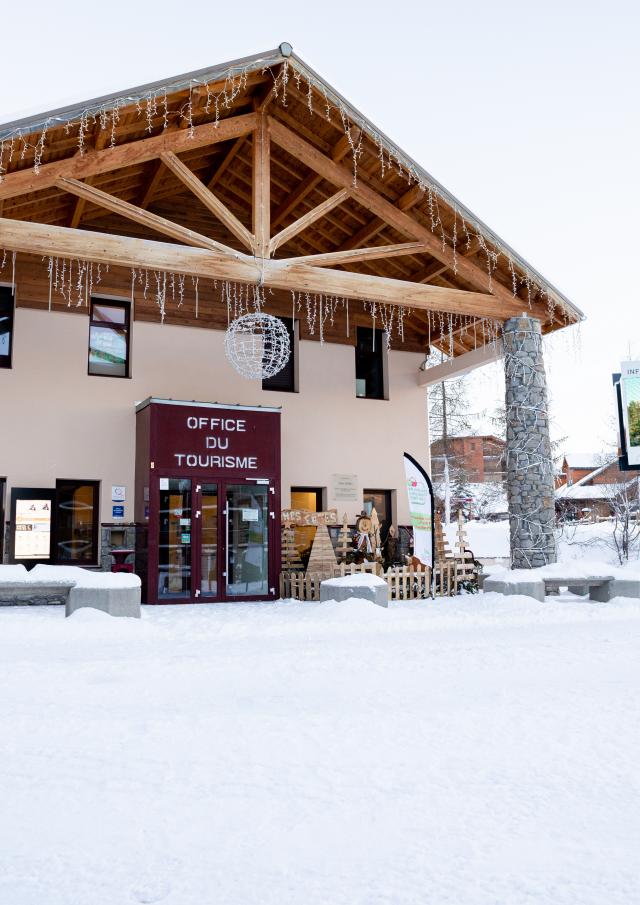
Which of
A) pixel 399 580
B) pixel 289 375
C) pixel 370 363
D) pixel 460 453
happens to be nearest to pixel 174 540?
pixel 399 580

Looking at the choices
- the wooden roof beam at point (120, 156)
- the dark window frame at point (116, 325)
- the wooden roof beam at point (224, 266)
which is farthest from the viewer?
the dark window frame at point (116, 325)

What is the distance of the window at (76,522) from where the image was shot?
12.2 m

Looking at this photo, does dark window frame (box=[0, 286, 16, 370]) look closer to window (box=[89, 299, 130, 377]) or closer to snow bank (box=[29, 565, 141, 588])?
window (box=[89, 299, 130, 377])

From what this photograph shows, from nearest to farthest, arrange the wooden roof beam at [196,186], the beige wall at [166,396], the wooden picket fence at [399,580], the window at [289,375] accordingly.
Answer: the wooden roof beam at [196,186]
the wooden picket fence at [399,580]
the beige wall at [166,396]
the window at [289,375]

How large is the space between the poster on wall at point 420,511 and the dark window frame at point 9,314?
6.47 metres

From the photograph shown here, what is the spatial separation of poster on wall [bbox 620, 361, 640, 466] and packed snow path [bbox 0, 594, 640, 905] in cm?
638

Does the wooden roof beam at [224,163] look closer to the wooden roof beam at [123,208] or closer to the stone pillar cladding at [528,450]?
the wooden roof beam at [123,208]

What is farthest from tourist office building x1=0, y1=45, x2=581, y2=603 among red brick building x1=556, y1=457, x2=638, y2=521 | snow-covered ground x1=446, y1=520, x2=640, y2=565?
red brick building x1=556, y1=457, x2=638, y2=521

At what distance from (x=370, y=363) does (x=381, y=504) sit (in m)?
2.83

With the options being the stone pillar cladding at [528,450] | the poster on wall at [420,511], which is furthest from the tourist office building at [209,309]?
the poster on wall at [420,511]

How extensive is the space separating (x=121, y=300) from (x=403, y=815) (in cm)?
1158

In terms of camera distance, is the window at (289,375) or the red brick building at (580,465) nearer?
the window at (289,375)

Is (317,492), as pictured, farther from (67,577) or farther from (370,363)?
(67,577)

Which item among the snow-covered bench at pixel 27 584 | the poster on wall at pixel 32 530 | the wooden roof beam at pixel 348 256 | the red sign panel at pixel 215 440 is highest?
the wooden roof beam at pixel 348 256
